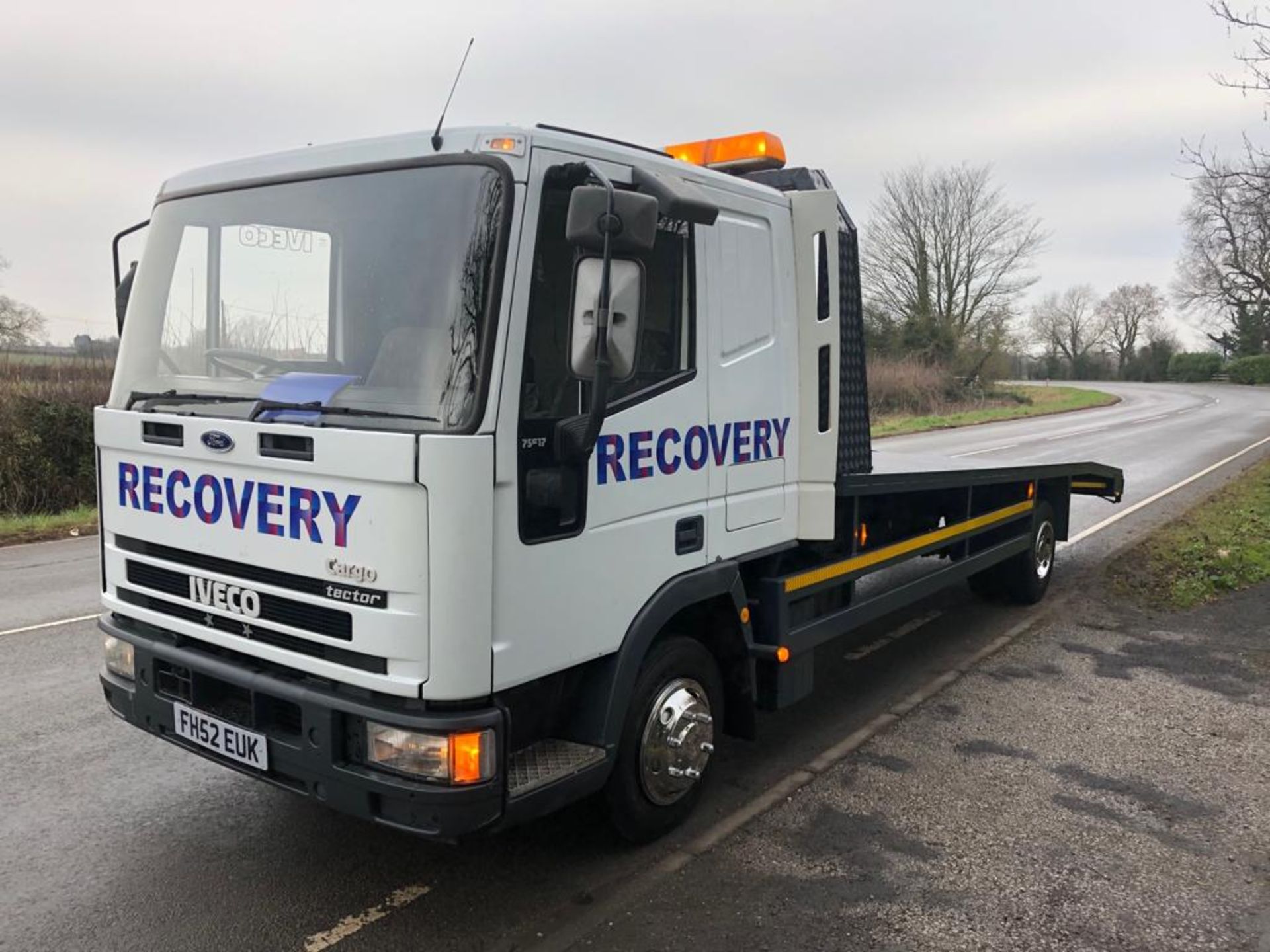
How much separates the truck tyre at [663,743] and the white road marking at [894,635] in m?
2.59

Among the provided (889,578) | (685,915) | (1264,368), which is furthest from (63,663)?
(1264,368)

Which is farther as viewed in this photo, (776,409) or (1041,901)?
(776,409)

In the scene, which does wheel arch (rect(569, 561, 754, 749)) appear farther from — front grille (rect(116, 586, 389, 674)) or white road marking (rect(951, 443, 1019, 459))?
white road marking (rect(951, 443, 1019, 459))

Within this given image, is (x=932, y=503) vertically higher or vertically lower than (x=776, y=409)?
lower

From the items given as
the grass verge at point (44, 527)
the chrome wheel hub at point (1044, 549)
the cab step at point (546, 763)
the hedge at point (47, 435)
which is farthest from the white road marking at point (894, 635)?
the hedge at point (47, 435)

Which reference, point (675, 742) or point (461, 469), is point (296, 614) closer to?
point (461, 469)

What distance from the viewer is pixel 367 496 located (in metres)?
2.73

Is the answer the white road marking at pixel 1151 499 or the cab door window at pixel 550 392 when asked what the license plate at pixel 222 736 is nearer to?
the cab door window at pixel 550 392

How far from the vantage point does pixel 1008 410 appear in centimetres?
3550

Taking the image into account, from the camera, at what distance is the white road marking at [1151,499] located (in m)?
10.5

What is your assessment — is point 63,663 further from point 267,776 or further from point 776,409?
point 776,409

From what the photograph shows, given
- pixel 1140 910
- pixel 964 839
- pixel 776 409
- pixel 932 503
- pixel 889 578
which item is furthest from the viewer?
pixel 932 503

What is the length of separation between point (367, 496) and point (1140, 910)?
2.94 metres

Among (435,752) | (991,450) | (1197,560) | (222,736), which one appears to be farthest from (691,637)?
(991,450)
